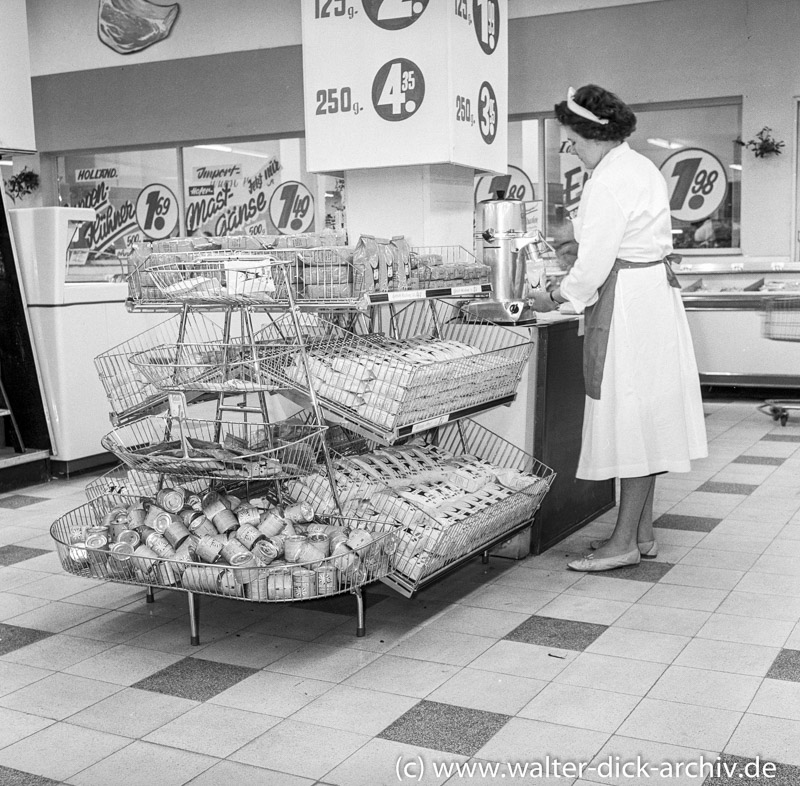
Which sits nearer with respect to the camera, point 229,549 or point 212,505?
point 229,549

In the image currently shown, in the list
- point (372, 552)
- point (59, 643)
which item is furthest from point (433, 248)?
point (59, 643)

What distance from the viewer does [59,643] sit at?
3.23m

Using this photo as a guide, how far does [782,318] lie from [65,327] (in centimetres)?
515

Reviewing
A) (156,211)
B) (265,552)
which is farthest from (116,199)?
(265,552)

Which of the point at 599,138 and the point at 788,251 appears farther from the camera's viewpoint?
the point at 788,251

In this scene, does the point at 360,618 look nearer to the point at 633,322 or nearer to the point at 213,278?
the point at 213,278

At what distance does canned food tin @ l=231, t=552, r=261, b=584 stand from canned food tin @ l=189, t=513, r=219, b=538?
23cm

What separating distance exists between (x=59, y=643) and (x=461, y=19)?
2785 mm

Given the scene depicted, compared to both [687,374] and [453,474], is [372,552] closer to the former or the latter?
[453,474]

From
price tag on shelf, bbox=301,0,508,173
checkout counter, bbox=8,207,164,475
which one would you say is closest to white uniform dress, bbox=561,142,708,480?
price tag on shelf, bbox=301,0,508,173

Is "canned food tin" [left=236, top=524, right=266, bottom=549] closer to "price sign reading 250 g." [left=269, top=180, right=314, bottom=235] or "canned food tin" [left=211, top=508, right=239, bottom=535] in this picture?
"canned food tin" [left=211, top=508, right=239, bottom=535]

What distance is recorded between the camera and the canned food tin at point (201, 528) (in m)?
3.23

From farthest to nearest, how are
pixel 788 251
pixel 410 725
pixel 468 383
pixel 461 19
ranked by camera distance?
pixel 788 251
pixel 461 19
pixel 468 383
pixel 410 725

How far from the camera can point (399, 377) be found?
3168 millimetres
